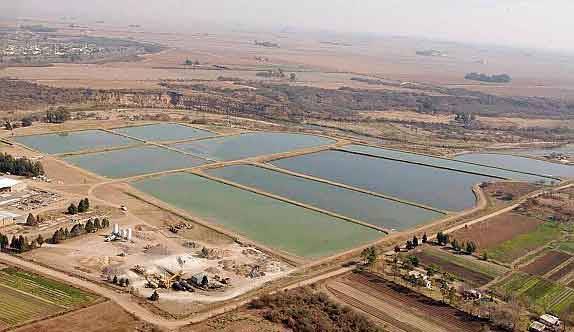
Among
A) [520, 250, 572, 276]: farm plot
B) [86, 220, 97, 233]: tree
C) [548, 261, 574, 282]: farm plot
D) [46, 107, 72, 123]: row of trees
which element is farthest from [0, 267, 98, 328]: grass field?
[46, 107, 72, 123]: row of trees

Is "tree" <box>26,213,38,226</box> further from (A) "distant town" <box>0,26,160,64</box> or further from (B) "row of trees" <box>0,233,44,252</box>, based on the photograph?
(A) "distant town" <box>0,26,160,64</box>

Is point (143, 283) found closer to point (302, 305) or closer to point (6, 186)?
point (302, 305)

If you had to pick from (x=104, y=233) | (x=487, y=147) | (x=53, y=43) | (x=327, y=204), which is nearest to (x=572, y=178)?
(x=487, y=147)

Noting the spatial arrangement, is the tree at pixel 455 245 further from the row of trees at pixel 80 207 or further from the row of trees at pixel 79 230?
the row of trees at pixel 80 207

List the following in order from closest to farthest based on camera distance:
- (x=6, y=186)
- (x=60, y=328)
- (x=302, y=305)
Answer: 1. (x=60, y=328)
2. (x=302, y=305)
3. (x=6, y=186)

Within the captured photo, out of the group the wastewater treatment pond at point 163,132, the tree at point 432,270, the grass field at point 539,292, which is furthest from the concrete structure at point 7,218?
the grass field at point 539,292

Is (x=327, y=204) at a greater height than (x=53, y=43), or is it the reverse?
(x=53, y=43)
